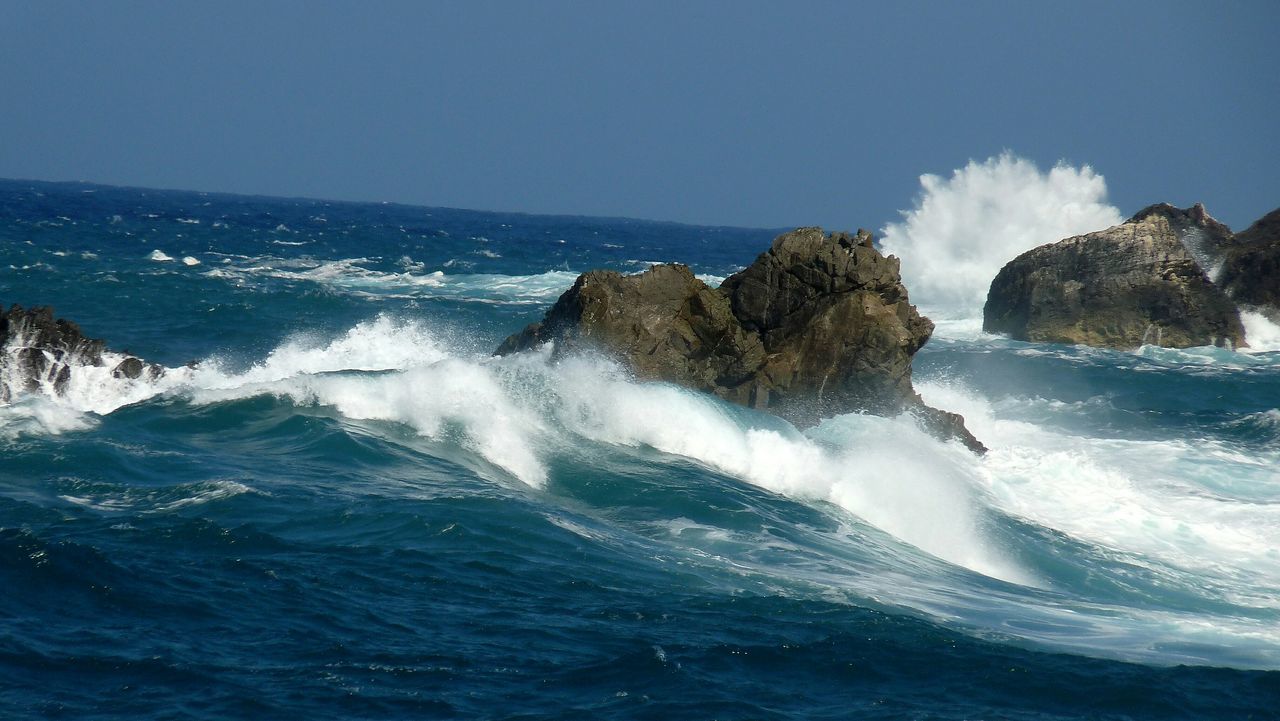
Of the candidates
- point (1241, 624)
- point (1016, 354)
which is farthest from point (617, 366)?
point (1016, 354)

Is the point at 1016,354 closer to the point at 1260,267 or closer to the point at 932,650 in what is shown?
the point at 1260,267

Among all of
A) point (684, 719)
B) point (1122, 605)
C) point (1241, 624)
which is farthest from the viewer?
point (1122, 605)

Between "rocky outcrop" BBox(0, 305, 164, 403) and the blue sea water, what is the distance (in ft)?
0.92

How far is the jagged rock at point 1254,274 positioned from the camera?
34344 millimetres

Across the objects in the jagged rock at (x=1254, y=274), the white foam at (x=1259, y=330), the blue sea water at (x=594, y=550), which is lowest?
the blue sea water at (x=594, y=550)

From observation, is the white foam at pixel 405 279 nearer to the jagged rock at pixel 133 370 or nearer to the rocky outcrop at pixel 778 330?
the rocky outcrop at pixel 778 330

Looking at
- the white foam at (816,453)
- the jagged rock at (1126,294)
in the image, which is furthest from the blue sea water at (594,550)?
the jagged rock at (1126,294)

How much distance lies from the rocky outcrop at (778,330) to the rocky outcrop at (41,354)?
20.9ft

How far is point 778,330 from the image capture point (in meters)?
19.8

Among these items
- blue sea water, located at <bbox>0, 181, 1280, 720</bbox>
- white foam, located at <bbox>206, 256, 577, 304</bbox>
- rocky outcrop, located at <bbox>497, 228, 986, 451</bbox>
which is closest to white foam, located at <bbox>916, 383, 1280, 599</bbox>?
blue sea water, located at <bbox>0, 181, 1280, 720</bbox>

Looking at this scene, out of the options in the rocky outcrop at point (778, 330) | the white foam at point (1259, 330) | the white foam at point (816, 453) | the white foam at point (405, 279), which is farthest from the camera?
the white foam at point (405, 279)

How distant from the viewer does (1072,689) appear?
8781 mm

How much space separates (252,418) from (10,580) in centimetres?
678

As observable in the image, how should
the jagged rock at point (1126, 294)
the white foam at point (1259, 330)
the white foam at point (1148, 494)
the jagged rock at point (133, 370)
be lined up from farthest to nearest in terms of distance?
the white foam at point (1259, 330), the jagged rock at point (1126, 294), the jagged rock at point (133, 370), the white foam at point (1148, 494)
